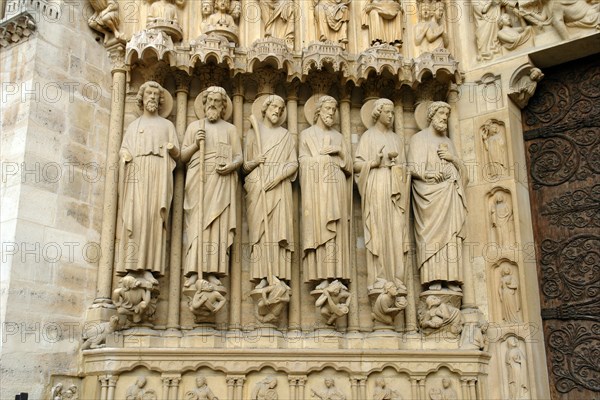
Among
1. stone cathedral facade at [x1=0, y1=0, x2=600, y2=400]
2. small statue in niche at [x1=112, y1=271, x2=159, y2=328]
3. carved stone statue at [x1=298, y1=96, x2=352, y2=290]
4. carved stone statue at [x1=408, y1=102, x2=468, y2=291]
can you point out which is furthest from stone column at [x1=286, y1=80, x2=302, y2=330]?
small statue in niche at [x1=112, y1=271, x2=159, y2=328]

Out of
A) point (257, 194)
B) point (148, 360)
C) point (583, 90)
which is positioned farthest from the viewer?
point (583, 90)

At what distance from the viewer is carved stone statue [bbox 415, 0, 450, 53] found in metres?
7.31

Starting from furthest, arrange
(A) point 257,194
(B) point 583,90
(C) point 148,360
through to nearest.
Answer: (B) point 583,90
(A) point 257,194
(C) point 148,360

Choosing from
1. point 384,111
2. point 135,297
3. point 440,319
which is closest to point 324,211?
point 384,111

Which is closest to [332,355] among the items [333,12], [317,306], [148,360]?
[317,306]

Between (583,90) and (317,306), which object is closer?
(317,306)

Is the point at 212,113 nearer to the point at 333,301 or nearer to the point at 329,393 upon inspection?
the point at 333,301

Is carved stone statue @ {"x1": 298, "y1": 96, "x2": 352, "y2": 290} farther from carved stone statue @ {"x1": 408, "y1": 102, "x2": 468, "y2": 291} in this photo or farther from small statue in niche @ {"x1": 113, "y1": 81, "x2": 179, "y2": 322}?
small statue in niche @ {"x1": 113, "y1": 81, "x2": 179, "y2": 322}

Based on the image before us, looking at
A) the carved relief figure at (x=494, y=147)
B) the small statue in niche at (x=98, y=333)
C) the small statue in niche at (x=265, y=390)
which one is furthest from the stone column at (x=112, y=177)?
the carved relief figure at (x=494, y=147)

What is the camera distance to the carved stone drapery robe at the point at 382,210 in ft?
21.2

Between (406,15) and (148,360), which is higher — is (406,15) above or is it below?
above

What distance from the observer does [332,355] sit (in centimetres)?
626

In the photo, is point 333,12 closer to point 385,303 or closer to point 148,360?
point 385,303

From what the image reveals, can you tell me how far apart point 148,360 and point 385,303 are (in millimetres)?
2110
